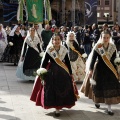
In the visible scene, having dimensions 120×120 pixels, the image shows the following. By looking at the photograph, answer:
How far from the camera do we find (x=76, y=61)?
1110 cm

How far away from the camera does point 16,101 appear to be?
8.30m

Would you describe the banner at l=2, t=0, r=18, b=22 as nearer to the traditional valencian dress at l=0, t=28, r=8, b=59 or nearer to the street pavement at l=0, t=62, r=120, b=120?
the traditional valencian dress at l=0, t=28, r=8, b=59

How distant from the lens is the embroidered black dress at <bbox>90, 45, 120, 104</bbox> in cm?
712

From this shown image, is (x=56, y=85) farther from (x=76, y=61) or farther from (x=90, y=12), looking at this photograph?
(x=90, y=12)

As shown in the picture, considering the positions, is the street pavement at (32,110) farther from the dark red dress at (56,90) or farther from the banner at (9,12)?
the banner at (9,12)

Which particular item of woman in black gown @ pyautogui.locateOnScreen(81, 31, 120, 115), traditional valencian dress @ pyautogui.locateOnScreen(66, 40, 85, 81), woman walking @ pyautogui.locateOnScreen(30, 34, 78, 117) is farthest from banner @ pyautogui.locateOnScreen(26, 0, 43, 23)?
woman in black gown @ pyautogui.locateOnScreen(81, 31, 120, 115)

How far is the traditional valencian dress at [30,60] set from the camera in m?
11.0

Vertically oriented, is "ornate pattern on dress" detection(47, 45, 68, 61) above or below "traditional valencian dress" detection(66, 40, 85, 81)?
above

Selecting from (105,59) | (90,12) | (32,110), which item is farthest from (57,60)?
(90,12)

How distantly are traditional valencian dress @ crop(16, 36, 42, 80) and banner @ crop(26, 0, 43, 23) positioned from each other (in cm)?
387

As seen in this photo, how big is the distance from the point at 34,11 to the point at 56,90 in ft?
27.3

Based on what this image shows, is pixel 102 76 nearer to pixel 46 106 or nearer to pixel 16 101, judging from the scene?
pixel 46 106

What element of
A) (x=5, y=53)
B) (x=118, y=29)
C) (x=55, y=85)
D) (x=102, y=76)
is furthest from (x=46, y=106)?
(x=118, y=29)

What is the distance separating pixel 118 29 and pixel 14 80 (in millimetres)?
6708
